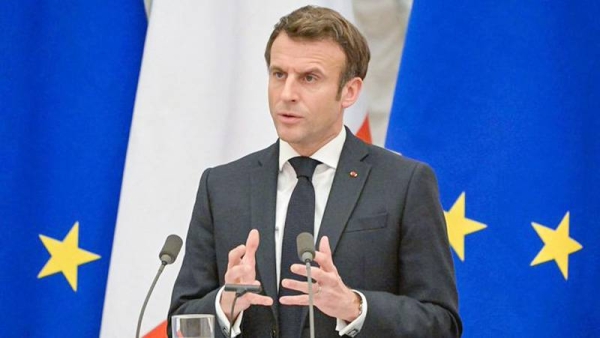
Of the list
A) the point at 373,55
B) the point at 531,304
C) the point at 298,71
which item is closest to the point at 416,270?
the point at 298,71

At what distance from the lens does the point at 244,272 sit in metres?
2.24

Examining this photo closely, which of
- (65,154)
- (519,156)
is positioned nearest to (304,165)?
(519,156)

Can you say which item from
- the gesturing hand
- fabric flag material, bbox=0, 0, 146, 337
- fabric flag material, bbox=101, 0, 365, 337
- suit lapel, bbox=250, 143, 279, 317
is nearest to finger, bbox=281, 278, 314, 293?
the gesturing hand

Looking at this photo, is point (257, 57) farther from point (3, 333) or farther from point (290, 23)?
point (3, 333)

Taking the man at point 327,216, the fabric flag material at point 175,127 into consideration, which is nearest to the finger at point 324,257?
the man at point 327,216

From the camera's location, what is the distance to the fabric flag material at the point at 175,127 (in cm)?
362

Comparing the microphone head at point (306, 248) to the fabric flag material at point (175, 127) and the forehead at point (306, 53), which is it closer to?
the forehead at point (306, 53)

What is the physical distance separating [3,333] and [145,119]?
0.96 metres

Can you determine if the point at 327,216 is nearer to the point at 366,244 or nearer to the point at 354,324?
the point at 366,244

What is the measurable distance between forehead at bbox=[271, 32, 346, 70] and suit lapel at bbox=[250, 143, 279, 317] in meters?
0.25

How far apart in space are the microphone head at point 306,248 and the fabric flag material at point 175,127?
1.56 meters

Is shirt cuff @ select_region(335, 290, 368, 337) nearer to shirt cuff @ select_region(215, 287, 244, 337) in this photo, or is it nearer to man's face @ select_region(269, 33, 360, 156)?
shirt cuff @ select_region(215, 287, 244, 337)

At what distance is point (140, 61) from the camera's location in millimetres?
3871

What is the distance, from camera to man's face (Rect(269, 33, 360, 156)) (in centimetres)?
253
